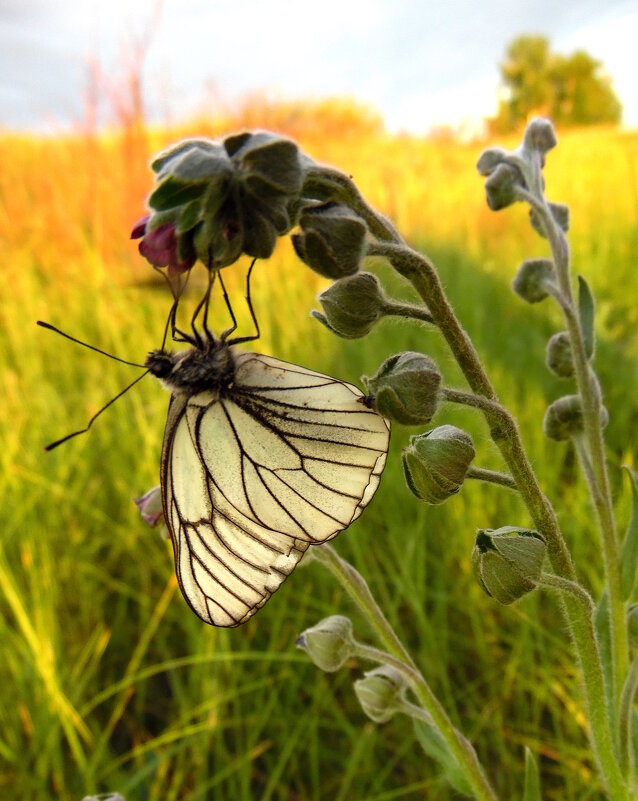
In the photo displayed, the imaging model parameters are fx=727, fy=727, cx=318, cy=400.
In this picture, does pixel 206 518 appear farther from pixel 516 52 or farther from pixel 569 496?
pixel 516 52

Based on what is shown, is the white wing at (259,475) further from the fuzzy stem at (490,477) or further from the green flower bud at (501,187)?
the green flower bud at (501,187)

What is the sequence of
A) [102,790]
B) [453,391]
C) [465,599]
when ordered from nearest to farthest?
[453,391], [102,790], [465,599]

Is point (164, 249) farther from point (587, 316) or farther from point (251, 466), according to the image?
point (587, 316)

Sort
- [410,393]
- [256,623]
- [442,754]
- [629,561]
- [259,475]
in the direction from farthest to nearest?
[256,623], [442,754], [629,561], [259,475], [410,393]

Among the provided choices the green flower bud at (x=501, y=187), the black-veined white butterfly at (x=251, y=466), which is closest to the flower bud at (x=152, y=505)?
the black-veined white butterfly at (x=251, y=466)

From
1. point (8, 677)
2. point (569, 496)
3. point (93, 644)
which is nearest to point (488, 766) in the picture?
point (569, 496)

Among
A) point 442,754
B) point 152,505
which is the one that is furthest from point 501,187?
point 442,754
